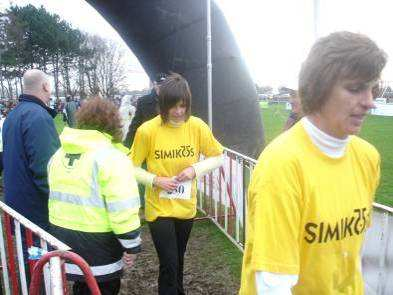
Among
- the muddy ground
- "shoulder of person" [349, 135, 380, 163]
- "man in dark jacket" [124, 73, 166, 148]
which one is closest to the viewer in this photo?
"shoulder of person" [349, 135, 380, 163]

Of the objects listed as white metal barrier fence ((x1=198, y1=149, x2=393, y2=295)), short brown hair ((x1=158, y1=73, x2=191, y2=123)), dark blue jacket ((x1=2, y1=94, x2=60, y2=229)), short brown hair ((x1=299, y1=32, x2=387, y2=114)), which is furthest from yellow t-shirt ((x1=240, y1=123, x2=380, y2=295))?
dark blue jacket ((x1=2, y1=94, x2=60, y2=229))

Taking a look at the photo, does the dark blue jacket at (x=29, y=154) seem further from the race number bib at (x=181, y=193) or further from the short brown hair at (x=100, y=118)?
the race number bib at (x=181, y=193)

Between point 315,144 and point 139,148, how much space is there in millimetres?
2085

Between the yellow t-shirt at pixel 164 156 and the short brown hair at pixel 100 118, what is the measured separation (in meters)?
0.60

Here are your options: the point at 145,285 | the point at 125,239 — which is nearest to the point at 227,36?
the point at 145,285

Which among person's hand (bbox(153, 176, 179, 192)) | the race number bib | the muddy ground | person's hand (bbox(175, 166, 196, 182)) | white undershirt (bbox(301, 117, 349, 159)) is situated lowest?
the muddy ground

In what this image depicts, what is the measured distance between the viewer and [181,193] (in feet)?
11.0

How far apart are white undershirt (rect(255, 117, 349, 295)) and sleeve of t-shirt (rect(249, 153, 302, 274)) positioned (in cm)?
2

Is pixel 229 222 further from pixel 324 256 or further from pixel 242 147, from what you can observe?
pixel 324 256

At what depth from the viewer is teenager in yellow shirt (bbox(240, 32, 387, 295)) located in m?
1.38

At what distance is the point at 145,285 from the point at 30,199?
1411 millimetres

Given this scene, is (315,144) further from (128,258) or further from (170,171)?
(170,171)

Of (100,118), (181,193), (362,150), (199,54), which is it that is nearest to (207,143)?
(181,193)

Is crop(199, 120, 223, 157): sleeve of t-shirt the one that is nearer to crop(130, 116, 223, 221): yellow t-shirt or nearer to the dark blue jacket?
crop(130, 116, 223, 221): yellow t-shirt
